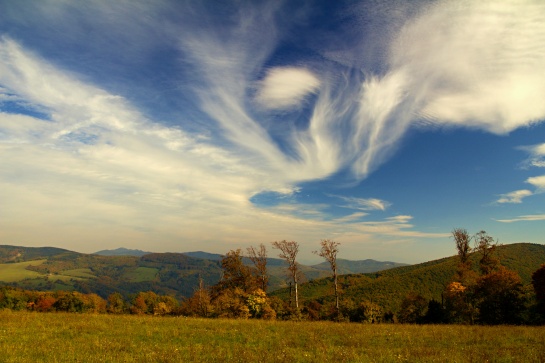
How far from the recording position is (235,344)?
15.5 metres

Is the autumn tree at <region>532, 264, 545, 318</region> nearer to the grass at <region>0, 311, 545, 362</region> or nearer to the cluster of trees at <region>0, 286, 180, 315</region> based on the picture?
the grass at <region>0, 311, 545, 362</region>

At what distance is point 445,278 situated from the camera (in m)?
103

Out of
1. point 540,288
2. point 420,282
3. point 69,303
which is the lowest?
point 69,303

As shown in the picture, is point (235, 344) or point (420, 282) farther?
point (420, 282)

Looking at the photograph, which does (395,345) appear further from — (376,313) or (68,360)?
(376,313)

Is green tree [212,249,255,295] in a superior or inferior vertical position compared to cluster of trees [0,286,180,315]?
superior

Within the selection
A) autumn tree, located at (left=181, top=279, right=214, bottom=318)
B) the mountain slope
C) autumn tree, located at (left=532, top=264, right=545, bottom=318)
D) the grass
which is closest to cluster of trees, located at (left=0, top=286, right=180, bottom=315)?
autumn tree, located at (left=181, top=279, right=214, bottom=318)

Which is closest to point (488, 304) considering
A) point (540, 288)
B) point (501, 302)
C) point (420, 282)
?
point (501, 302)

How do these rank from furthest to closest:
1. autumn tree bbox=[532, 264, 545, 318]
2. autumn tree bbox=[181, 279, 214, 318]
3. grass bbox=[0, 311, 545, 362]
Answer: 1. autumn tree bbox=[181, 279, 214, 318]
2. autumn tree bbox=[532, 264, 545, 318]
3. grass bbox=[0, 311, 545, 362]

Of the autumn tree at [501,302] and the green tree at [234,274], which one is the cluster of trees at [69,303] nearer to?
the green tree at [234,274]

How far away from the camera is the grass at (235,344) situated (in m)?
12.3

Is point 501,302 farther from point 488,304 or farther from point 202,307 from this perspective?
point 202,307

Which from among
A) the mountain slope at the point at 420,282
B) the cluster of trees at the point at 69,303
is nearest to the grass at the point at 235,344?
the cluster of trees at the point at 69,303

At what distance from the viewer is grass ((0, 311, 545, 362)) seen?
12281 millimetres
